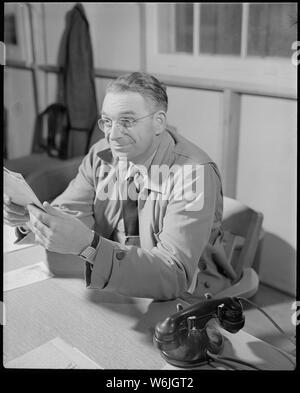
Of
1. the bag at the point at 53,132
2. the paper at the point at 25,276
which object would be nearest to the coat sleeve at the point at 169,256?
the paper at the point at 25,276

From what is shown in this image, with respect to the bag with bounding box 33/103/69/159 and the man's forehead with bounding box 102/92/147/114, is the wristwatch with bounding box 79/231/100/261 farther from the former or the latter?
the bag with bounding box 33/103/69/159

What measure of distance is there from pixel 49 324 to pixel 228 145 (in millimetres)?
840

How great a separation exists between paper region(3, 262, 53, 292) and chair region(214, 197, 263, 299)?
451 millimetres

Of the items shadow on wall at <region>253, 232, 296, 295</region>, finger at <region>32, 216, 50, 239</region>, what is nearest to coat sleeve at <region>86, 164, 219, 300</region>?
finger at <region>32, 216, 50, 239</region>

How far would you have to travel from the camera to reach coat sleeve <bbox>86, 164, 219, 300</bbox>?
87cm

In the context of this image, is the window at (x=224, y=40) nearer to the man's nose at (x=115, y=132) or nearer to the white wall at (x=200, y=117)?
the white wall at (x=200, y=117)

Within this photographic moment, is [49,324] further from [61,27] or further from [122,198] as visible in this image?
[61,27]

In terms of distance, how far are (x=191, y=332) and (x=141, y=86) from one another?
1.51 feet

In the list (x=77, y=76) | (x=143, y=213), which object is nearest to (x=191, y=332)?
(x=143, y=213)

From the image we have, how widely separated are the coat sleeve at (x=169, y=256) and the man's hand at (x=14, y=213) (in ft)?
0.55

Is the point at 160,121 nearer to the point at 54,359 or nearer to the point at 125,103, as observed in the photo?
the point at 125,103

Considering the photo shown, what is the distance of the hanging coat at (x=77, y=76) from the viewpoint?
1.35m

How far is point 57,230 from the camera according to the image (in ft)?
2.66
